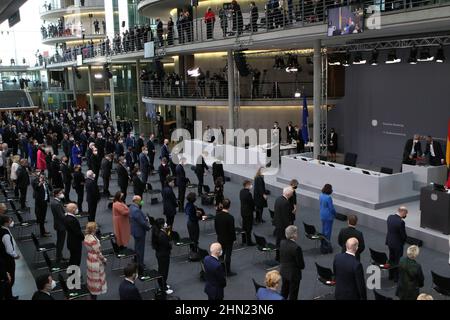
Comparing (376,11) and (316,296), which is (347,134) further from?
(316,296)

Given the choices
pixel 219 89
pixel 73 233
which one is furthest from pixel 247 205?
pixel 219 89

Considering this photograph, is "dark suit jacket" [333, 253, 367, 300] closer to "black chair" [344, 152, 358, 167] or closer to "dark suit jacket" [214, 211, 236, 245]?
"dark suit jacket" [214, 211, 236, 245]

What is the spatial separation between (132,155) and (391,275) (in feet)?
44.7

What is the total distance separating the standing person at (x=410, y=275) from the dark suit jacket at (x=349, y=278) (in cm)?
88

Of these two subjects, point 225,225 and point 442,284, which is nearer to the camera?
point 442,284

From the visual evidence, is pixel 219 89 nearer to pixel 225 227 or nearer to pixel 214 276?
pixel 225 227

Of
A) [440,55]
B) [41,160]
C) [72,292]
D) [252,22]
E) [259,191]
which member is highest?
[252,22]

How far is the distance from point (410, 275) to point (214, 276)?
3.05m

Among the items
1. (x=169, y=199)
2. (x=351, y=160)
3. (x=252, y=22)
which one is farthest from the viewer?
(x=252, y=22)

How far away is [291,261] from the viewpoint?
7789 mm

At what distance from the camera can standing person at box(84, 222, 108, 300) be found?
820 centimetres

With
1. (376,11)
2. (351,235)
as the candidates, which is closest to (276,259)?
(351,235)

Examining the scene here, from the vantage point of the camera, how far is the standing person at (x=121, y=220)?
10.2m

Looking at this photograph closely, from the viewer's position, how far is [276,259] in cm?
1090
